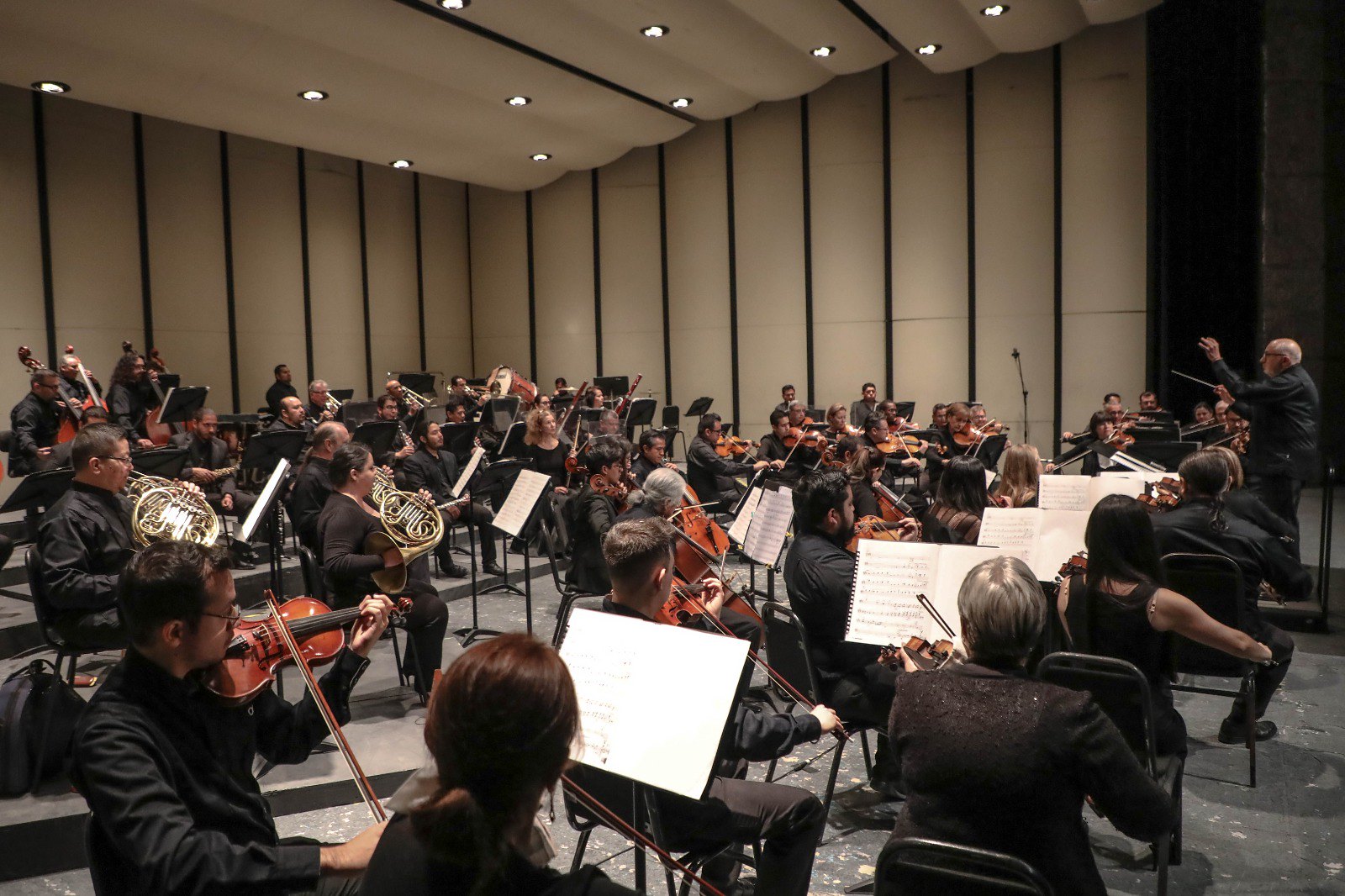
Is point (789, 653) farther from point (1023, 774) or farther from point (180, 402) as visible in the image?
point (180, 402)

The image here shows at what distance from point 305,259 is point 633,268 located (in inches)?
197

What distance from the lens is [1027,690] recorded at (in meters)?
2.01

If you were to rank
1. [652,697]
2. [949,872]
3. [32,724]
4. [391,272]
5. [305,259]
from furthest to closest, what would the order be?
[391,272] → [305,259] → [32,724] → [652,697] → [949,872]

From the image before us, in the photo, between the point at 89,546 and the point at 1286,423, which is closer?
the point at 89,546

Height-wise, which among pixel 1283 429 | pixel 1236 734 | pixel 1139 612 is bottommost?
pixel 1236 734

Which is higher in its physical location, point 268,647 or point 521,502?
point 521,502

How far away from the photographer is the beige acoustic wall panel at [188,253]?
475 inches

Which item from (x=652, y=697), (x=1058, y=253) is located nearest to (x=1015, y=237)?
(x=1058, y=253)

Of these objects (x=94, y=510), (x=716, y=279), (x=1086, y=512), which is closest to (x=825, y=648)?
(x=1086, y=512)

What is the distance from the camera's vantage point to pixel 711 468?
903 cm

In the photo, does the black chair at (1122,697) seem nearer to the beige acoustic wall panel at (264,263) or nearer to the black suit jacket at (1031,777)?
the black suit jacket at (1031,777)

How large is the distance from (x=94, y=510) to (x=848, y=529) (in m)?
3.18

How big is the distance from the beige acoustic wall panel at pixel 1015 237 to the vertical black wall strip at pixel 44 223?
11.6 metres

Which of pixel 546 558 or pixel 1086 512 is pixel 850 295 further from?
pixel 1086 512
